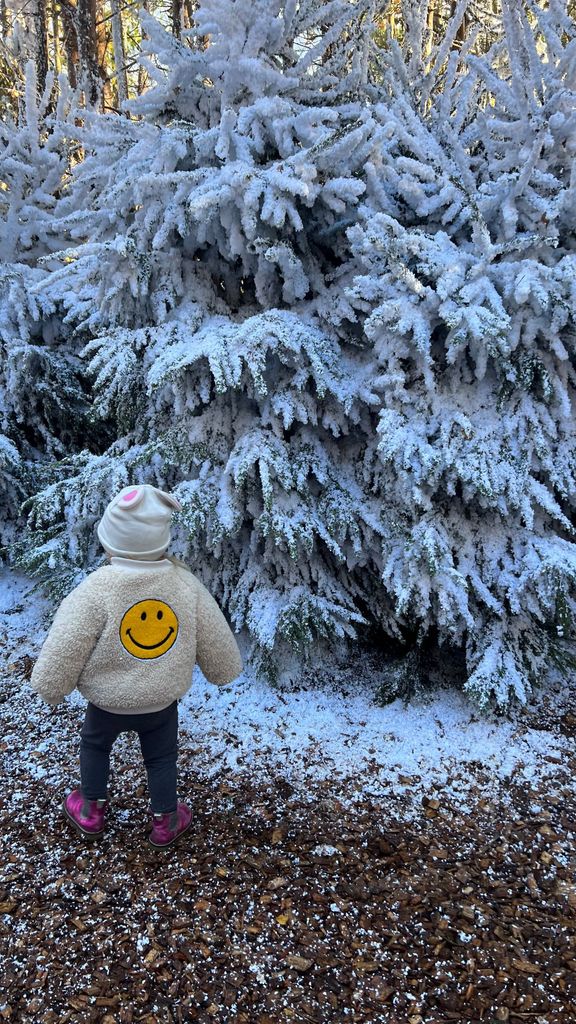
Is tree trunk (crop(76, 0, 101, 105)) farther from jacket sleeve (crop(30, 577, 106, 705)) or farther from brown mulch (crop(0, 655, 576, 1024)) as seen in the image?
brown mulch (crop(0, 655, 576, 1024))

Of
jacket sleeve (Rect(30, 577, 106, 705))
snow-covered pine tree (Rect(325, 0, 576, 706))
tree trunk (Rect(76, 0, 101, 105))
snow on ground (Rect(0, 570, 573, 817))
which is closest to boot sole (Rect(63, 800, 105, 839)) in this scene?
snow on ground (Rect(0, 570, 573, 817))

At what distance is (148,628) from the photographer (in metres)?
2.29

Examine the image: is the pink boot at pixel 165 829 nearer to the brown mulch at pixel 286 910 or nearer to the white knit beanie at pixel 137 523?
the brown mulch at pixel 286 910

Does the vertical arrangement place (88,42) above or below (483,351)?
above

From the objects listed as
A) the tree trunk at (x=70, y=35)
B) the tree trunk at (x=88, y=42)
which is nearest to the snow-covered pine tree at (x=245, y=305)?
the tree trunk at (x=88, y=42)

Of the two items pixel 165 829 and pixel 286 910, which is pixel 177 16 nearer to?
pixel 165 829

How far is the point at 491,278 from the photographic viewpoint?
9.89 ft

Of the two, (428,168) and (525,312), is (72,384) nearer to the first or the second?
(428,168)

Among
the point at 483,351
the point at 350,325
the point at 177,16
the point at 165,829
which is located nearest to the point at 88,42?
the point at 177,16

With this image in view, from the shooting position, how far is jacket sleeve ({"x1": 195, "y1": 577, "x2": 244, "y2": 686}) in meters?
2.43

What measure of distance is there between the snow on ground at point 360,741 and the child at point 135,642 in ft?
1.96

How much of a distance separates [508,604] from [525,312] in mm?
1369

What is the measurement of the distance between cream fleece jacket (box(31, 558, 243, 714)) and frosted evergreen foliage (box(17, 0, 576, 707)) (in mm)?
865

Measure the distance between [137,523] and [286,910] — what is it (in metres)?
1.38
